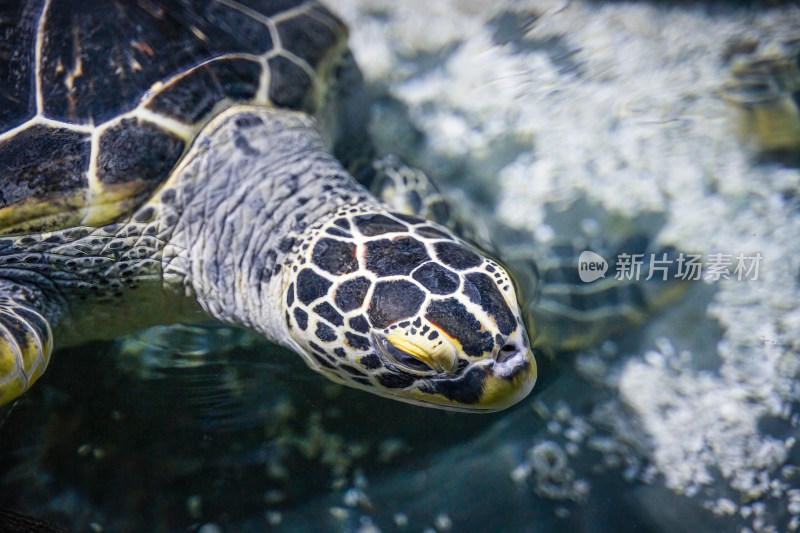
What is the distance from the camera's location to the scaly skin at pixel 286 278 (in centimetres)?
142

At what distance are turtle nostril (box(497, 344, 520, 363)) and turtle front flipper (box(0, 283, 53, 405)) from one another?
1.18 meters

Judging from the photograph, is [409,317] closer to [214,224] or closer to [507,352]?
[507,352]

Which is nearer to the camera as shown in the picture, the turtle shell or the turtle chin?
the turtle chin

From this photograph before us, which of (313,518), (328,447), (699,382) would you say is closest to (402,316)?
(328,447)

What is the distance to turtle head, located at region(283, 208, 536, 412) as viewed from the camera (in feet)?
4.58

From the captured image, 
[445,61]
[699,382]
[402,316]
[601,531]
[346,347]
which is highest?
[445,61]

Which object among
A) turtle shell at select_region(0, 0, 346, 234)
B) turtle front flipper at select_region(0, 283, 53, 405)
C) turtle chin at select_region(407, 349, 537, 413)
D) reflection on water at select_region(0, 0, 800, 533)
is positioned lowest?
reflection on water at select_region(0, 0, 800, 533)

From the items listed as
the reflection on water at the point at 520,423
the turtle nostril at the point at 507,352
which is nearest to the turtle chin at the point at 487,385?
the turtle nostril at the point at 507,352

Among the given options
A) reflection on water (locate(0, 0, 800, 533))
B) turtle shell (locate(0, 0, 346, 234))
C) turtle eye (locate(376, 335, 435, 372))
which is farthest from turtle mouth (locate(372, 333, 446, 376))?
turtle shell (locate(0, 0, 346, 234))

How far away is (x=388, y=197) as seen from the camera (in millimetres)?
2062

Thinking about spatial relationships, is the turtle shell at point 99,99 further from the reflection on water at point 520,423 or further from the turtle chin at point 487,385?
the turtle chin at point 487,385

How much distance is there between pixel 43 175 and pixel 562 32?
2081 millimetres

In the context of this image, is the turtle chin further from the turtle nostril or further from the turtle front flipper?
the turtle front flipper

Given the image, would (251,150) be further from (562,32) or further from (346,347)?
(562,32)
